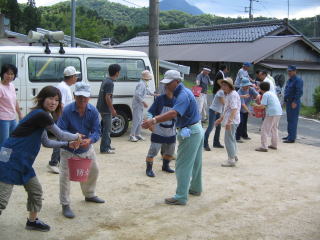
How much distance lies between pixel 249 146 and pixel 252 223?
15.9 ft

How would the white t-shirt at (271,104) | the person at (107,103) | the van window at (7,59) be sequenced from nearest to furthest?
1. the person at (107,103)
2. the van window at (7,59)
3. the white t-shirt at (271,104)

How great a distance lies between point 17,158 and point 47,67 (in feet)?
16.1

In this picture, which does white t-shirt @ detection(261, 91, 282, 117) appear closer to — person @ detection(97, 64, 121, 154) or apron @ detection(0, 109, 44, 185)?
person @ detection(97, 64, 121, 154)

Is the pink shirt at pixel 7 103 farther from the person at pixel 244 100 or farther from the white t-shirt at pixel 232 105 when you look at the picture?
the person at pixel 244 100

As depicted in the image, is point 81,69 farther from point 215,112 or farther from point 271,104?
point 271,104

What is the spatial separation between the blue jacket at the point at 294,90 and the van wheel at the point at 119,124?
413 centimetres

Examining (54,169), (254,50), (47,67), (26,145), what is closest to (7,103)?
(54,169)

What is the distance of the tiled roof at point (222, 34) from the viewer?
80.1 feet

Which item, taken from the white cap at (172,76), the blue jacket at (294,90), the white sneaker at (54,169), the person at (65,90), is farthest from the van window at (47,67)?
the blue jacket at (294,90)

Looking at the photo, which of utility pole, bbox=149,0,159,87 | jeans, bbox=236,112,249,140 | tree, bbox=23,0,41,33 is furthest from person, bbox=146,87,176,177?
tree, bbox=23,0,41,33

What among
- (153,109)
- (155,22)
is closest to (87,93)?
(153,109)

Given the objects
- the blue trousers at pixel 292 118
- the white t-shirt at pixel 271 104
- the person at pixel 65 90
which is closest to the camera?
the person at pixel 65 90

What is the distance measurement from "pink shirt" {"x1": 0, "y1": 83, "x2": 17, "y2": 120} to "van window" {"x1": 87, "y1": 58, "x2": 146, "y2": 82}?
9.65 ft

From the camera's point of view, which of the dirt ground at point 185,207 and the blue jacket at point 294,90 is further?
the blue jacket at point 294,90
